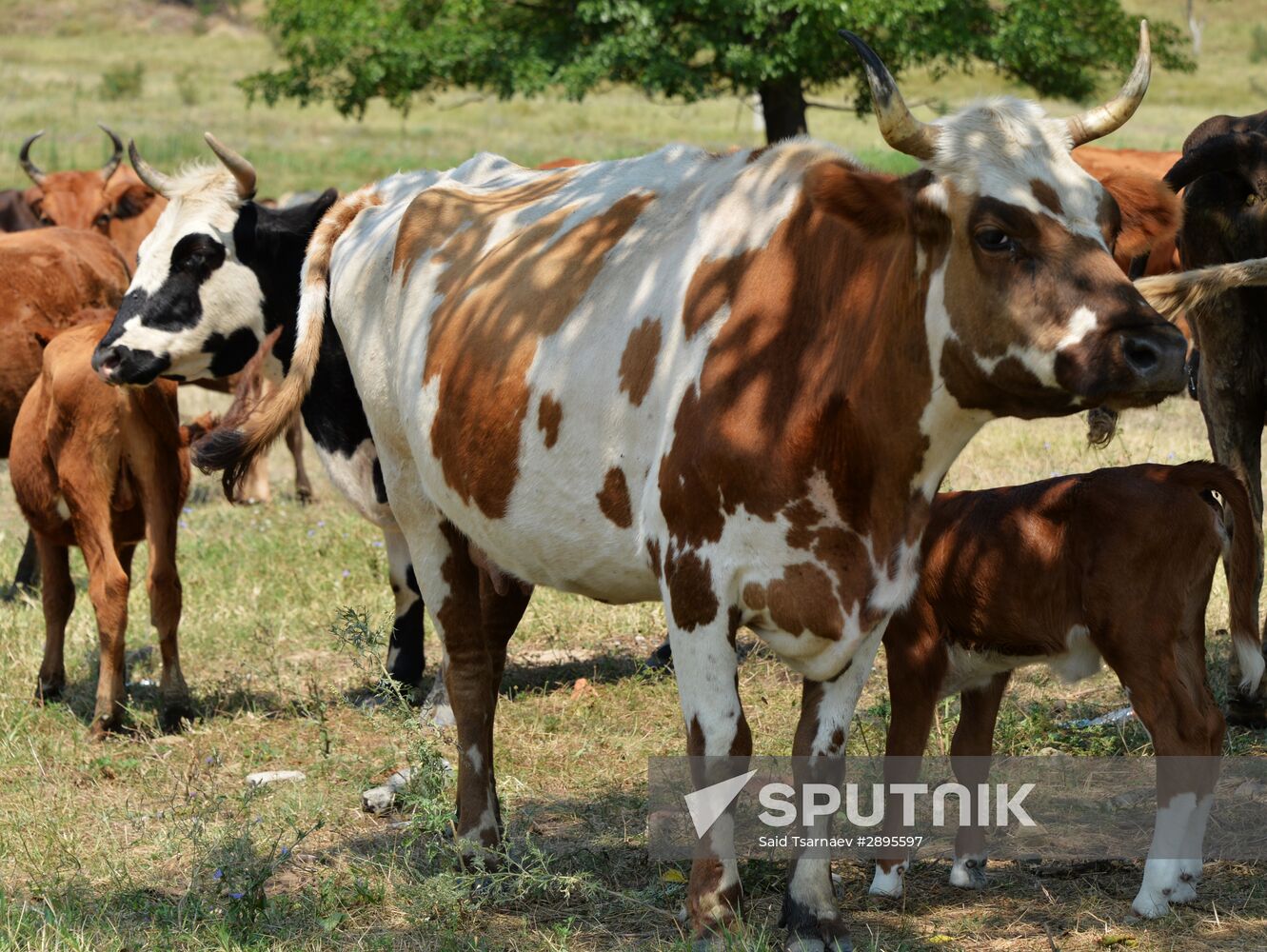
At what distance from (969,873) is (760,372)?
1823mm

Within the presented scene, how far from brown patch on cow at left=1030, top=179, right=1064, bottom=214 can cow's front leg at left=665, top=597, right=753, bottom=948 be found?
1282mm

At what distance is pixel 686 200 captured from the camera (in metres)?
4.30

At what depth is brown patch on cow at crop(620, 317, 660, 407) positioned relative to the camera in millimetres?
3992

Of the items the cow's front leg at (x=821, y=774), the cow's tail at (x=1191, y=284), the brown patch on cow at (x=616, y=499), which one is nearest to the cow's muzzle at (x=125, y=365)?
the brown patch on cow at (x=616, y=499)

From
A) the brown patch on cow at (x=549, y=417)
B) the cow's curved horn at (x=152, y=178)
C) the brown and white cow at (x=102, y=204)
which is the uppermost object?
the cow's curved horn at (x=152, y=178)

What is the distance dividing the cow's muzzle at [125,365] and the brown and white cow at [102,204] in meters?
6.88

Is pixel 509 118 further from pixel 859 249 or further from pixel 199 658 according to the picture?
pixel 859 249

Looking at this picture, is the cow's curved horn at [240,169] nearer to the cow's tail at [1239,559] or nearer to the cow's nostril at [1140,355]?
the cow's tail at [1239,559]

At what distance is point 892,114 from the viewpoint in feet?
11.1

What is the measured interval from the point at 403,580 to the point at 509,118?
3687cm

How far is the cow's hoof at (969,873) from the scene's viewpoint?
179 inches

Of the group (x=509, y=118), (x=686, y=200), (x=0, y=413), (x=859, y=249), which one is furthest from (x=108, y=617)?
(x=509, y=118)

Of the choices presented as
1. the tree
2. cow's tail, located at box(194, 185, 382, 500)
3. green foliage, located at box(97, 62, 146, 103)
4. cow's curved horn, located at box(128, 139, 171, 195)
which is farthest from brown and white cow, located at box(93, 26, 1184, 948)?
green foliage, located at box(97, 62, 146, 103)

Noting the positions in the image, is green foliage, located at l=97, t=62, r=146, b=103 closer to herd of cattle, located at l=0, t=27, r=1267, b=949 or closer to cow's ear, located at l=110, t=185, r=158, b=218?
cow's ear, located at l=110, t=185, r=158, b=218
